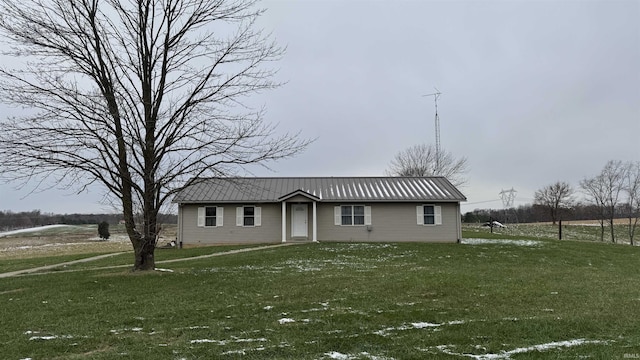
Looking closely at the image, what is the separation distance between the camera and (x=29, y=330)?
21.5ft

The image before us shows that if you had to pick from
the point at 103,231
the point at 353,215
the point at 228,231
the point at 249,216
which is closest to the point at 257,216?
the point at 249,216

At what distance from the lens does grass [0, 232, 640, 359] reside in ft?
17.3

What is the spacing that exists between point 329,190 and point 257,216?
4.31 meters

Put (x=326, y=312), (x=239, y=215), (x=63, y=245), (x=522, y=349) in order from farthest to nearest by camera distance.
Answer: (x=63, y=245)
(x=239, y=215)
(x=326, y=312)
(x=522, y=349)

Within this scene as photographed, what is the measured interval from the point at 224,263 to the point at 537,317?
1094 centimetres

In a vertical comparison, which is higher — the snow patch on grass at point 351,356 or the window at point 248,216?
the window at point 248,216

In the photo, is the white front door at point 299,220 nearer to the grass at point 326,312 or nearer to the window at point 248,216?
the window at point 248,216

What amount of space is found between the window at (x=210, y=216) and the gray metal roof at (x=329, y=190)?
58 cm

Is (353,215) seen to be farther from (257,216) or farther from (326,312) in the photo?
(326,312)

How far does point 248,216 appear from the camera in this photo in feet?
82.5

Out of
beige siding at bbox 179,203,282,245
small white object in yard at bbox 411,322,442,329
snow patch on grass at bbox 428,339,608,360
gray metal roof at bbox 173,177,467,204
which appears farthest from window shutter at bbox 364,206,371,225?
snow patch on grass at bbox 428,339,608,360

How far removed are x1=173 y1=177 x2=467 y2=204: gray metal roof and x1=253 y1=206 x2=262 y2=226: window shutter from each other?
0.59 m

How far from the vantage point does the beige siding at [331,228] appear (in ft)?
81.8

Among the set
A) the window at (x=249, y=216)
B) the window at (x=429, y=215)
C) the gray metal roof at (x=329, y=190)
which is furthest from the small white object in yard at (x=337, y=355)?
the window at (x=429, y=215)
